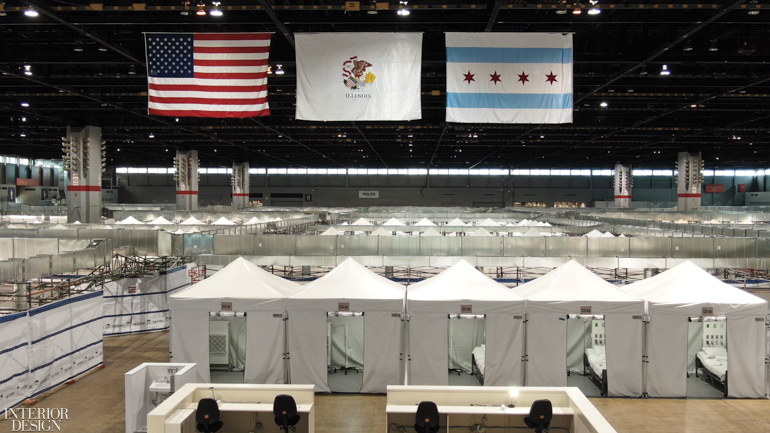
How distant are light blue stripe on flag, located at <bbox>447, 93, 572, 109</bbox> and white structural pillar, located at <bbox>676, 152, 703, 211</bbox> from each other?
4451cm

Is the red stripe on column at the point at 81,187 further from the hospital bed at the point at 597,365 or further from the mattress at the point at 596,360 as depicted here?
the mattress at the point at 596,360

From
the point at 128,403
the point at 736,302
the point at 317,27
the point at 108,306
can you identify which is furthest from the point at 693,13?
the point at 108,306

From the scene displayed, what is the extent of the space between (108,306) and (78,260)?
1.87m

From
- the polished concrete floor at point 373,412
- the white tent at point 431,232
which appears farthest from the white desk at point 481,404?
the white tent at point 431,232

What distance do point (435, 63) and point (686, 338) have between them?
12.3 metres

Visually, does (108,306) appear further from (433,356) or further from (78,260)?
(433,356)

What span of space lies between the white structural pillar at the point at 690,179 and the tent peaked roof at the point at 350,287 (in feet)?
154

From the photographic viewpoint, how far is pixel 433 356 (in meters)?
11.5

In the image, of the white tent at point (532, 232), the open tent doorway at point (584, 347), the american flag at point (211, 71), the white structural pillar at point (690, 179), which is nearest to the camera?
the open tent doorway at point (584, 347)

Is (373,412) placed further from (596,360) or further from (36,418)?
(36,418)

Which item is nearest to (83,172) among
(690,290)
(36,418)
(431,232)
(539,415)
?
(431,232)

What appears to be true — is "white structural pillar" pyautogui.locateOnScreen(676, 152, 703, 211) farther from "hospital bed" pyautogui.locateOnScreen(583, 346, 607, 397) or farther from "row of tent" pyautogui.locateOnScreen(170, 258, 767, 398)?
"hospital bed" pyautogui.locateOnScreen(583, 346, 607, 397)

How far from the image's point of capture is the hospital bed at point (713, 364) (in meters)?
11.8

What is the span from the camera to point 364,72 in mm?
12430
